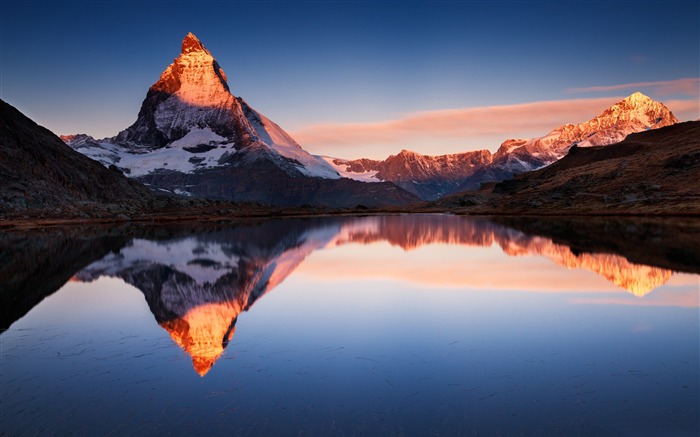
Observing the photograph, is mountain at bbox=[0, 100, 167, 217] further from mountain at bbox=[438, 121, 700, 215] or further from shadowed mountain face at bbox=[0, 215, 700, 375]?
mountain at bbox=[438, 121, 700, 215]

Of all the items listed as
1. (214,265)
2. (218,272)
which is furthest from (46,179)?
(218,272)

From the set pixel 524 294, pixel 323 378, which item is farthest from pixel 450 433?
pixel 524 294

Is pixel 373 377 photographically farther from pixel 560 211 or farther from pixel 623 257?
pixel 560 211

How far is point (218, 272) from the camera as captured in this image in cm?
4478

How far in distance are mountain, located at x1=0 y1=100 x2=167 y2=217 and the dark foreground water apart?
116262 millimetres

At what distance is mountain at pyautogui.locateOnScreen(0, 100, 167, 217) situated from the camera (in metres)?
142

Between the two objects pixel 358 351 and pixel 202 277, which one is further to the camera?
pixel 202 277

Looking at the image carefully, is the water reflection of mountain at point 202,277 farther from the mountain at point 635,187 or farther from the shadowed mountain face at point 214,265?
the mountain at point 635,187

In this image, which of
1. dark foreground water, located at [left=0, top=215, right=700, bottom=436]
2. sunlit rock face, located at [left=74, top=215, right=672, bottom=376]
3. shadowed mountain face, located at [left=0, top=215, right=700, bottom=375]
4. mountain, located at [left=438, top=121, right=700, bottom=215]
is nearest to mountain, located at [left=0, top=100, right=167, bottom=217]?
shadowed mountain face, located at [left=0, top=215, right=700, bottom=375]

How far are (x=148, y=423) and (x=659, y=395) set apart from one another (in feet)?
46.9

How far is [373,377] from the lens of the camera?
1752 cm

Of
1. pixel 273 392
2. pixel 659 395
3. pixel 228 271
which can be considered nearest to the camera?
pixel 659 395

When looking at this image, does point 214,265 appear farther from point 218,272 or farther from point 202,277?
point 202,277

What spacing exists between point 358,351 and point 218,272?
26620mm
